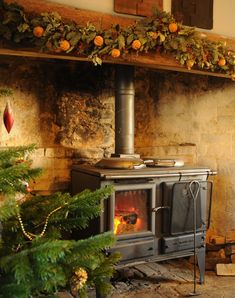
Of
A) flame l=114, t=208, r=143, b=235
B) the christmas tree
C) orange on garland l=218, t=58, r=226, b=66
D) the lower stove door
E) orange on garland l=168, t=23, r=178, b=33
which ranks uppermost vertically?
orange on garland l=168, t=23, r=178, b=33

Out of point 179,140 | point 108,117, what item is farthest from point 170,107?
point 108,117

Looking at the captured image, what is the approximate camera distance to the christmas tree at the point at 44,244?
859 millimetres

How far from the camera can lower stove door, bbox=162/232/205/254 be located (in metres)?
2.50

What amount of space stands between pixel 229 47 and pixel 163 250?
5.66ft

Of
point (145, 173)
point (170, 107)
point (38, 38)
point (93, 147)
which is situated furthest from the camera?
point (170, 107)

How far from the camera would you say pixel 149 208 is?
2.44 metres

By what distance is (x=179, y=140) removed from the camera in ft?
10.9

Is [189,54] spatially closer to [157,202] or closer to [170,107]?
[170,107]

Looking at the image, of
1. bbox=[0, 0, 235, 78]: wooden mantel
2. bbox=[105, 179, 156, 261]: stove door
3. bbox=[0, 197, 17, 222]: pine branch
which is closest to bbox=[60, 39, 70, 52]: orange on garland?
bbox=[0, 0, 235, 78]: wooden mantel

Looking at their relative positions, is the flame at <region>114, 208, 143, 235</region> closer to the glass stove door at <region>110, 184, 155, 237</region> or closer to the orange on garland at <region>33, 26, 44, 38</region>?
the glass stove door at <region>110, 184, 155, 237</region>

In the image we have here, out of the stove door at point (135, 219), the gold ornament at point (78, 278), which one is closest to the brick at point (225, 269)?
the stove door at point (135, 219)

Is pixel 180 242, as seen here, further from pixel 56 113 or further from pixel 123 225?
pixel 56 113

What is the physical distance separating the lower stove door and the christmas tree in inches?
53.9

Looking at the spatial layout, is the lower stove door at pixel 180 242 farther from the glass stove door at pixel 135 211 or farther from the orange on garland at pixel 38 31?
the orange on garland at pixel 38 31
